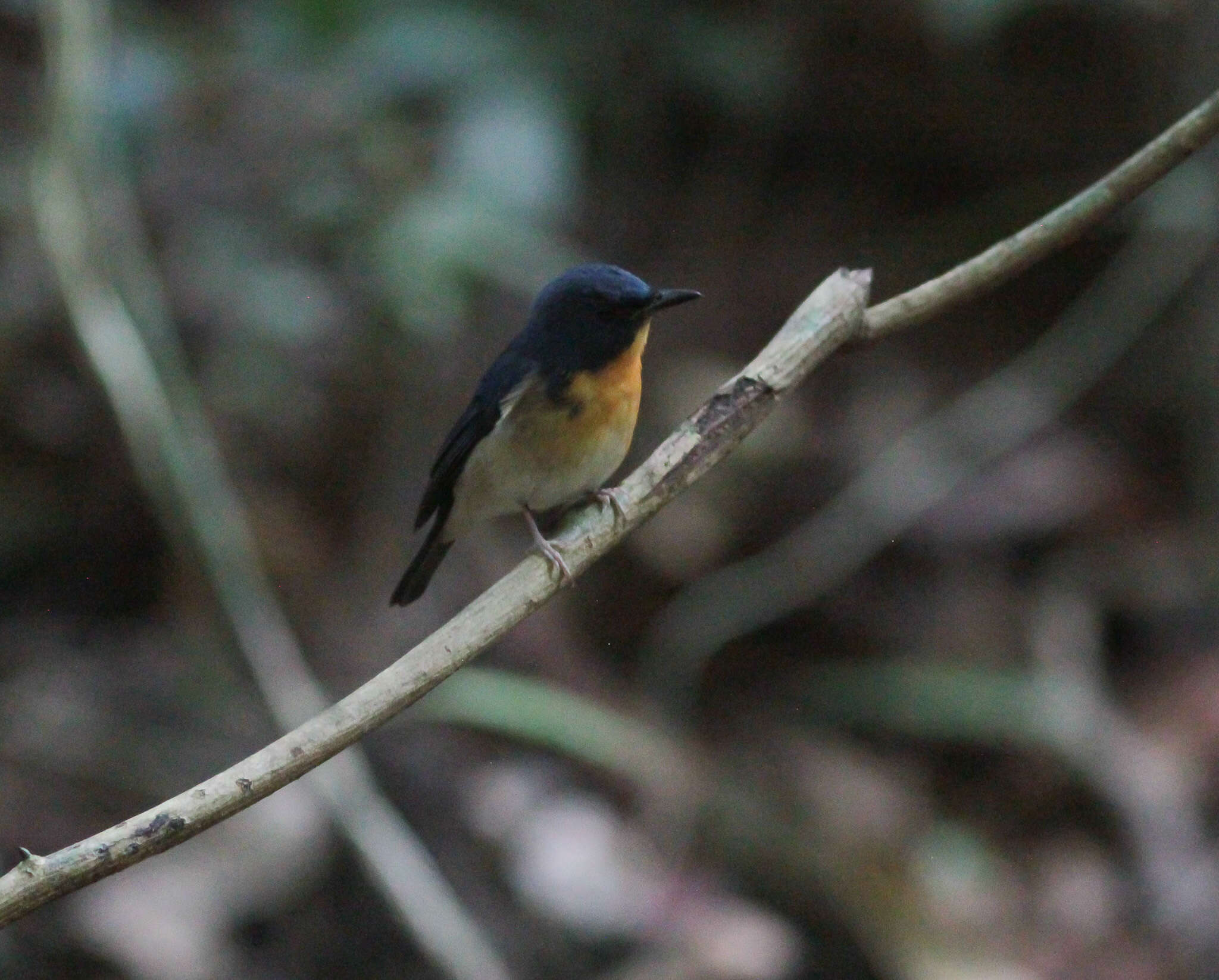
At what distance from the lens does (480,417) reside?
3.23 m

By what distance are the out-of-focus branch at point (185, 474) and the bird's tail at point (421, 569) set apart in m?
0.52

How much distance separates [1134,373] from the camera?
6.52 meters

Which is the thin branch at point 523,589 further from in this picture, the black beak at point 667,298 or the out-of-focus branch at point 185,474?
the out-of-focus branch at point 185,474

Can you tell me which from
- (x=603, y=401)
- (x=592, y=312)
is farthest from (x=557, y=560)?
(x=603, y=401)

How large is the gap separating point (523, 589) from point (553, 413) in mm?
956

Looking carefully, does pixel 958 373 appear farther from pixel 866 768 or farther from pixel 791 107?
pixel 866 768

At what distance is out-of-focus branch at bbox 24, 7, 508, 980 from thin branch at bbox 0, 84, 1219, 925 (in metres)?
1.26

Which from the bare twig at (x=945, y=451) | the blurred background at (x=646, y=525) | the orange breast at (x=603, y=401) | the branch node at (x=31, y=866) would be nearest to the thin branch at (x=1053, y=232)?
the orange breast at (x=603, y=401)

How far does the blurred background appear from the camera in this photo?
4188mm

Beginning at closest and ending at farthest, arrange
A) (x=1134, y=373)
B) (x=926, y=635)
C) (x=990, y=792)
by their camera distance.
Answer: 1. (x=990, y=792)
2. (x=926, y=635)
3. (x=1134, y=373)

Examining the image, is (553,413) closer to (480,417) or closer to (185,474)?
(480,417)

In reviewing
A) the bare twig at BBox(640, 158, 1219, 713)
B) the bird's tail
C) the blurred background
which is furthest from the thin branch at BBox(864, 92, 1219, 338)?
the bare twig at BBox(640, 158, 1219, 713)

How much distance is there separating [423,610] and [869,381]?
2.59 m

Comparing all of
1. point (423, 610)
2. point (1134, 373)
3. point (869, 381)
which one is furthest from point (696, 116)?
point (423, 610)
